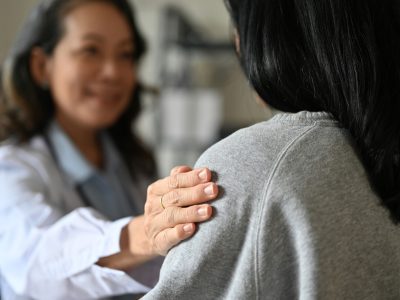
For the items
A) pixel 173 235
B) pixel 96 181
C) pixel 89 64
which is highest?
pixel 89 64

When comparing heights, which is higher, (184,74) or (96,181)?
(96,181)

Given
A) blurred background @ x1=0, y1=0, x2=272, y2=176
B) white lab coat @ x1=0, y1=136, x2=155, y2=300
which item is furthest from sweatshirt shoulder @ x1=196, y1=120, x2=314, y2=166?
blurred background @ x1=0, y1=0, x2=272, y2=176

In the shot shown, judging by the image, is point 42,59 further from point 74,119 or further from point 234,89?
point 234,89

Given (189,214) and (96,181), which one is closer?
(189,214)

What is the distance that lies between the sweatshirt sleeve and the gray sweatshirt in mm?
360

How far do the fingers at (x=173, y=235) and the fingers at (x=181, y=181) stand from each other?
56 mm

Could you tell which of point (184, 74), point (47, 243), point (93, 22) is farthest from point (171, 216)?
point (184, 74)

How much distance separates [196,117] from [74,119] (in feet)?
5.64

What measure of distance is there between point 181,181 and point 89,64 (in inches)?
30.1

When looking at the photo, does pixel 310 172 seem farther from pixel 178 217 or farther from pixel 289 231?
pixel 178 217

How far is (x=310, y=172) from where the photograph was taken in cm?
60

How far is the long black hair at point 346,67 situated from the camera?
0.67 m

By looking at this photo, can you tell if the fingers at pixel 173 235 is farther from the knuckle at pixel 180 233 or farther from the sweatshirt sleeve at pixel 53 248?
the sweatshirt sleeve at pixel 53 248

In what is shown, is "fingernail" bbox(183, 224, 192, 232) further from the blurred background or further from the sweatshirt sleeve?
the blurred background
